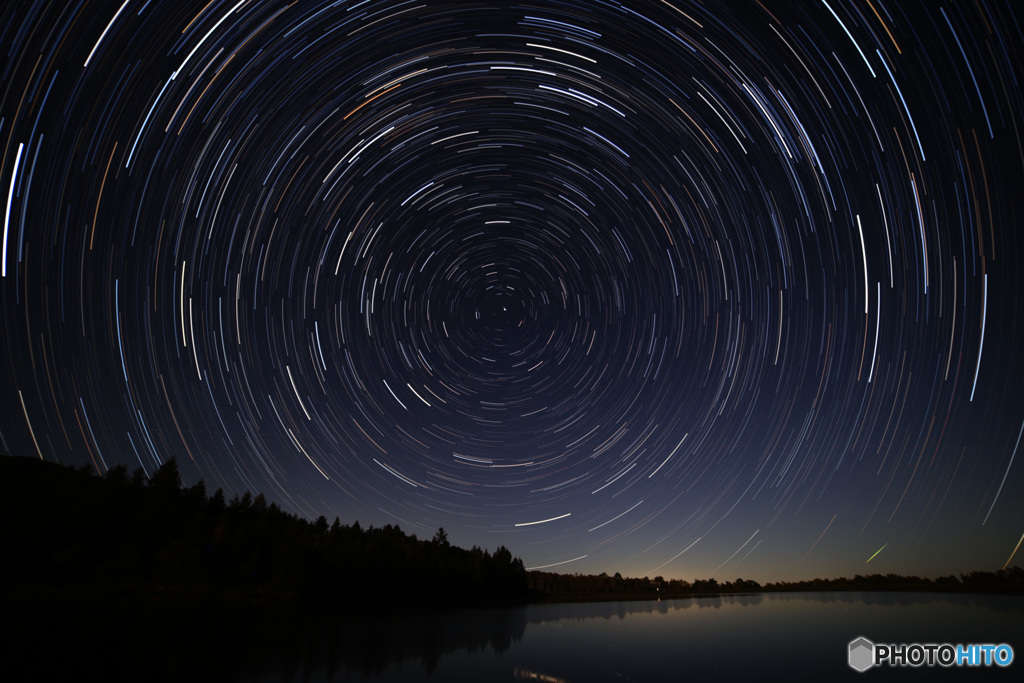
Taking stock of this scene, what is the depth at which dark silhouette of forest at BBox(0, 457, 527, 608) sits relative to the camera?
150 feet

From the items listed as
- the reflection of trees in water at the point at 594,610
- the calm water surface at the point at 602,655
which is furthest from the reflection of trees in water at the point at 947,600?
the calm water surface at the point at 602,655

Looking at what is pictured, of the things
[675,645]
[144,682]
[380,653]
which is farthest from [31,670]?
[675,645]

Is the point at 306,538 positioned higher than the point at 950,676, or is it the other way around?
the point at 306,538

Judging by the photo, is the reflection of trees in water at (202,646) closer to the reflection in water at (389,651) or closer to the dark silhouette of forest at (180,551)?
the reflection in water at (389,651)

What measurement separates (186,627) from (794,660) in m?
21.8

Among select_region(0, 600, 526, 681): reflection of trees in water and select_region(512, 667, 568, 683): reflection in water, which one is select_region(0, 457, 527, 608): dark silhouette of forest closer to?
select_region(0, 600, 526, 681): reflection of trees in water

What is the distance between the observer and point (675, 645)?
797 inches

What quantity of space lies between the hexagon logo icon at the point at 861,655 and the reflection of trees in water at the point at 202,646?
11.1 m

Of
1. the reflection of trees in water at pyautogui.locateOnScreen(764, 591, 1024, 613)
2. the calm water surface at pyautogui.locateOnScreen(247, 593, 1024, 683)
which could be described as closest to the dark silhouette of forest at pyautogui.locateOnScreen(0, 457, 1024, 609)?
the calm water surface at pyautogui.locateOnScreen(247, 593, 1024, 683)

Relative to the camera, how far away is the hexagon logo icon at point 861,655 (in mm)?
15822

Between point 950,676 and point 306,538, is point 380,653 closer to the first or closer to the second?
point 950,676

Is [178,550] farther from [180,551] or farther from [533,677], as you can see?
[533,677]

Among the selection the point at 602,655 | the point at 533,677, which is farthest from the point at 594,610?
the point at 533,677

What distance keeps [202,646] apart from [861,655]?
Answer: 21.1 metres
